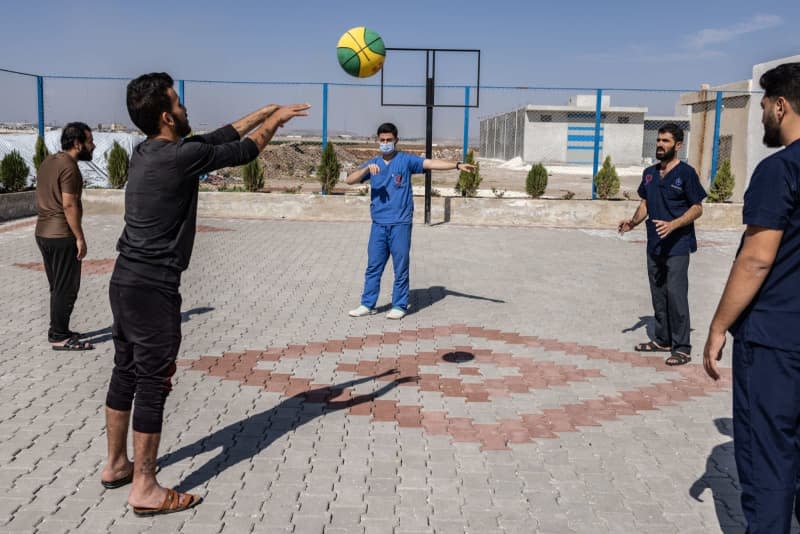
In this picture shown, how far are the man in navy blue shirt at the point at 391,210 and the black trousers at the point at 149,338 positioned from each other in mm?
4426

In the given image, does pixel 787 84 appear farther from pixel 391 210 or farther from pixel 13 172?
pixel 13 172

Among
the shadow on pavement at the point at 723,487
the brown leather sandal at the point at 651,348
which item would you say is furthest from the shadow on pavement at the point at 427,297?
the shadow on pavement at the point at 723,487

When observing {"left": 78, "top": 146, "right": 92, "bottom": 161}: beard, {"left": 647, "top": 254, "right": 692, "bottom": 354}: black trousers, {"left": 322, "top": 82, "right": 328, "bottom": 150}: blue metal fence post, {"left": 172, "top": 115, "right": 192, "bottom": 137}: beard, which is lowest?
{"left": 647, "top": 254, "right": 692, "bottom": 354}: black trousers

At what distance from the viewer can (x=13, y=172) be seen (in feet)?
52.3

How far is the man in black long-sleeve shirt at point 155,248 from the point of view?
3.61m

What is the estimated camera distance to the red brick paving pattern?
509 cm

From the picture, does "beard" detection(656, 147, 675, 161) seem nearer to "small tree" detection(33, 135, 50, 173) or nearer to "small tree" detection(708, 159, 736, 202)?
"small tree" detection(708, 159, 736, 202)

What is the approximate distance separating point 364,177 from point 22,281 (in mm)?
4754

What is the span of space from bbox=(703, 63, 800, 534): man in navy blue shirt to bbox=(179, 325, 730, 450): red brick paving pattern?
6.28ft

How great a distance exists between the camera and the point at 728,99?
22.4 m

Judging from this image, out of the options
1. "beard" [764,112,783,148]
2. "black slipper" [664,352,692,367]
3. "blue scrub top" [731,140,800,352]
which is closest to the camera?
"blue scrub top" [731,140,800,352]

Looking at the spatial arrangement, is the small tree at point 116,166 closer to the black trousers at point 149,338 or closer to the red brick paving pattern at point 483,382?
the red brick paving pattern at point 483,382

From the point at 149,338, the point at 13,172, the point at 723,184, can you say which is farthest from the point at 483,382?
the point at 13,172

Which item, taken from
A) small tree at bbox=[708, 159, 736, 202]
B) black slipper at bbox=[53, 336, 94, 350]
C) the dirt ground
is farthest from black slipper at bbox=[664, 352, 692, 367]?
the dirt ground
